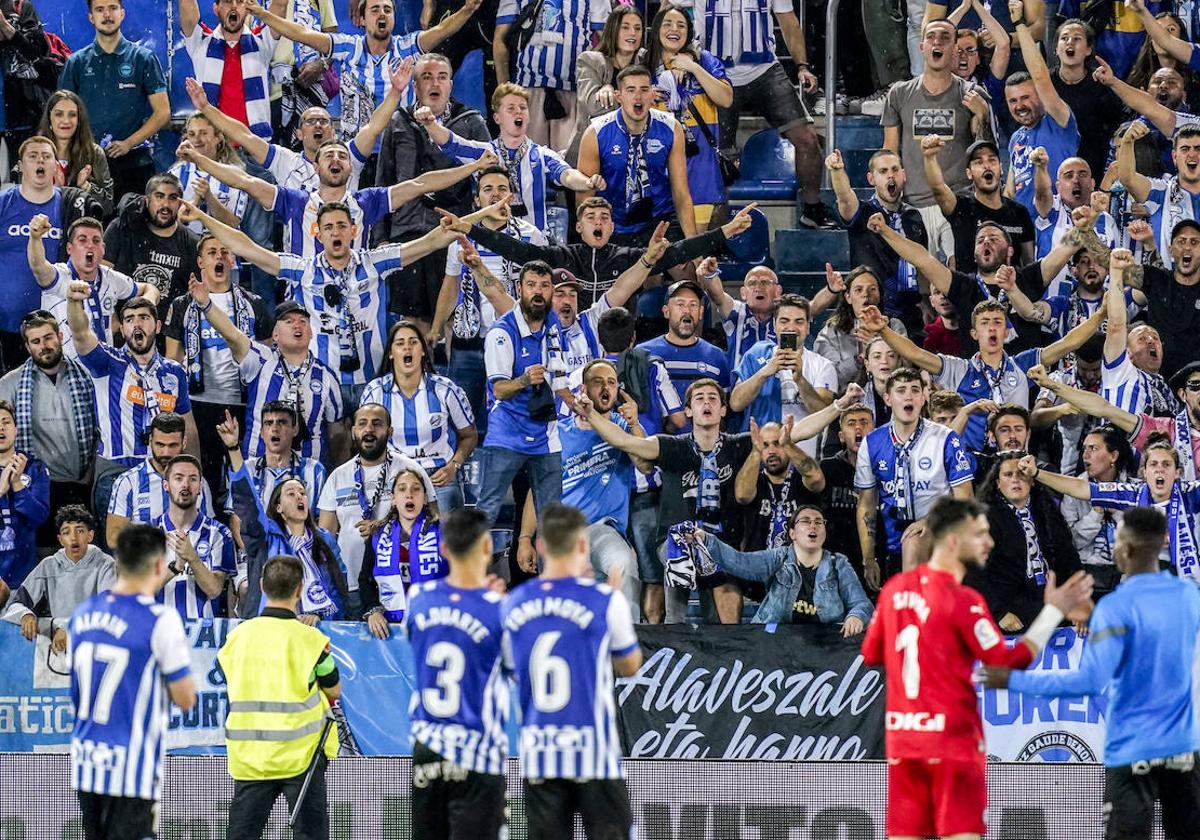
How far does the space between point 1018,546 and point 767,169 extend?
5810 mm

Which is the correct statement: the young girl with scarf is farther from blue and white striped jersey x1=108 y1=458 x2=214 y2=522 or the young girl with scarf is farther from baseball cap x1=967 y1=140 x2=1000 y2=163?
blue and white striped jersey x1=108 y1=458 x2=214 y2=522

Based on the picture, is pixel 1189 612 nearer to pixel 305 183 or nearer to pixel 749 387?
pixel 749 387

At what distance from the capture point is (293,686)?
10.2 metres

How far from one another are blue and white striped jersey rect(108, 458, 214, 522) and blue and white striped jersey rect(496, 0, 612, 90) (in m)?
5.22

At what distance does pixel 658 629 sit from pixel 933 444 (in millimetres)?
2169

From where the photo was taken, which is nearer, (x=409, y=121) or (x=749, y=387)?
(x=749, y=387)

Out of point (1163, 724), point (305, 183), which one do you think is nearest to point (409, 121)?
point (305, 183)

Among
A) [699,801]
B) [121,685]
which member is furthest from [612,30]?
[121,685]

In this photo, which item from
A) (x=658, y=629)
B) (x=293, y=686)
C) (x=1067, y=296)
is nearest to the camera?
(x=293, y=686)

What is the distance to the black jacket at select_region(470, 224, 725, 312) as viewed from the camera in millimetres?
14773

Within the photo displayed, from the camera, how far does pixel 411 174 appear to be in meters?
15.8

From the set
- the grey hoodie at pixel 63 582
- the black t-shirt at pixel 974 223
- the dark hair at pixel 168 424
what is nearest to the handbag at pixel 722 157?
the black t-shirt at pixel 974 223

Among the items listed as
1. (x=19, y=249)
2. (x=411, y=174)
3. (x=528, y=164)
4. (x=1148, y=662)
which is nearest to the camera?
(x=1148, y=662)

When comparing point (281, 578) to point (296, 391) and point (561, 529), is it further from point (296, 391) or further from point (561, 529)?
point (296, 391)
